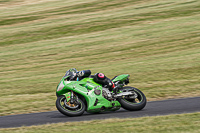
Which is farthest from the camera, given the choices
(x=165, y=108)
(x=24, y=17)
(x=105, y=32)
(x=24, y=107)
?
(x=24, y=17)

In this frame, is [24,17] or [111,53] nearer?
[111,53]

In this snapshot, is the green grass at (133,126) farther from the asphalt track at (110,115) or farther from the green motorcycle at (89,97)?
the green motorcycle at (89,97)

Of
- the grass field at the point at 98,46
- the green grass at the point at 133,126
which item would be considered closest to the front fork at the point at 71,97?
the green grass at the point at 133,126

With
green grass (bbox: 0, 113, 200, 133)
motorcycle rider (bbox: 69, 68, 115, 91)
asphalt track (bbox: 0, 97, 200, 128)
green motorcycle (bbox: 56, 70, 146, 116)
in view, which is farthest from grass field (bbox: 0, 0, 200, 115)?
green grass (bbox: 0, 113, 200, 133)

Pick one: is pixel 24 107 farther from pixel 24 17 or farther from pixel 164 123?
pixel 24 17

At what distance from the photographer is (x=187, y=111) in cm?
813

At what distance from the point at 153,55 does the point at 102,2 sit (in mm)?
17997

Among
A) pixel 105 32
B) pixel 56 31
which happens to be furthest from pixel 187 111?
pixel 56 31

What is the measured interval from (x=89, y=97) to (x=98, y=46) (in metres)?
15.0

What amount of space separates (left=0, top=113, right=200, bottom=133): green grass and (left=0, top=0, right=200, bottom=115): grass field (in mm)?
3349

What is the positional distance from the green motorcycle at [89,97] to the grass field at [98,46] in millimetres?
2376

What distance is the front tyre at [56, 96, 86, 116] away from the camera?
8.18m

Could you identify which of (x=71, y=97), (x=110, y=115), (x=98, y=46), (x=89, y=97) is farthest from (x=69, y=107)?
(x=98, y=46)

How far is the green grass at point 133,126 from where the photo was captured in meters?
6.16
